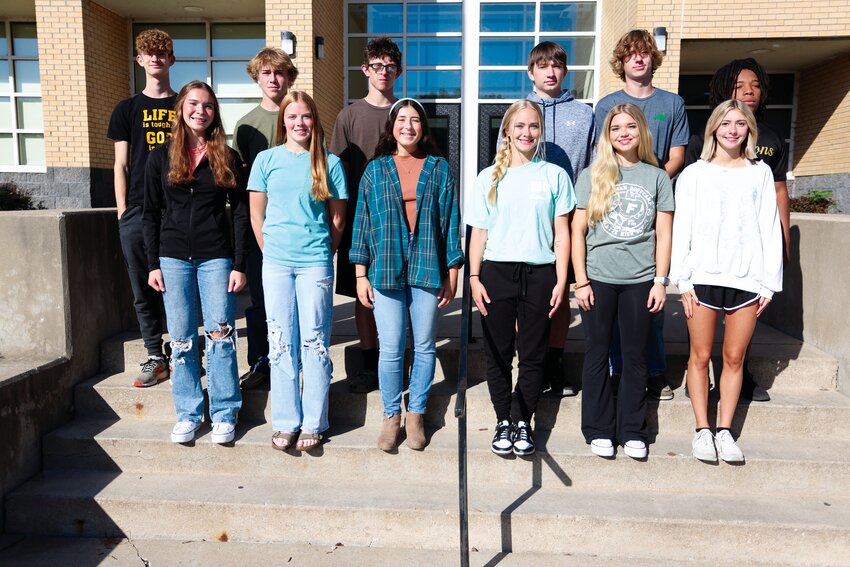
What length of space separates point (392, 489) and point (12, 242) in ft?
8.82

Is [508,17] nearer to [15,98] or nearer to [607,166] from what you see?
[607,166]

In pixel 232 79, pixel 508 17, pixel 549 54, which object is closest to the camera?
pixel 549 54

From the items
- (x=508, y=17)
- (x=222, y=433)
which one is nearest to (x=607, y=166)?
(x=222, y=433)

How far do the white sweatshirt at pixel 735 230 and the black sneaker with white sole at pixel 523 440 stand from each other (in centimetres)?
112

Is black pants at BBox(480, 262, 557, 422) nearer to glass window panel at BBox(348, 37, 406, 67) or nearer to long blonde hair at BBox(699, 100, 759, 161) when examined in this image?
long blonde hair at BBox(699, 100, 759, 161)

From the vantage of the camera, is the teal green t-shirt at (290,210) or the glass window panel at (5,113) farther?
the glass window panel at (5,113)

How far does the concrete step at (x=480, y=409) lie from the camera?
3596 mm

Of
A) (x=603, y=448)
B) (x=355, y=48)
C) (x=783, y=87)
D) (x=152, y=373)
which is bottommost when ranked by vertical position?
(x=603, y=448)

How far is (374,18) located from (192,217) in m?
9.34

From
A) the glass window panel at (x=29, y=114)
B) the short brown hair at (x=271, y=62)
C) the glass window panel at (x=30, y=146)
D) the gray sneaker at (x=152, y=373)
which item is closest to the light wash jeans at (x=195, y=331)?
the gray sneaker at (x=152, y=373)

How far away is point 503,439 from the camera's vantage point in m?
3.37

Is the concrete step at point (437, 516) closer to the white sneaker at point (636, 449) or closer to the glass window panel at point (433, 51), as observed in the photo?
the white sneaker at point (636, 449)

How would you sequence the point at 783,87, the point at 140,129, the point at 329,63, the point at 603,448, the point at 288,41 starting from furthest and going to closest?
1. the point at 783,87
2. the point at 329,63
3. the point at 288,41
4. the point at 140,129
5. the point at 603,448

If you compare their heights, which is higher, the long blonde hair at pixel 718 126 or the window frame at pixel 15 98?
the window frame at pixel 15 98
